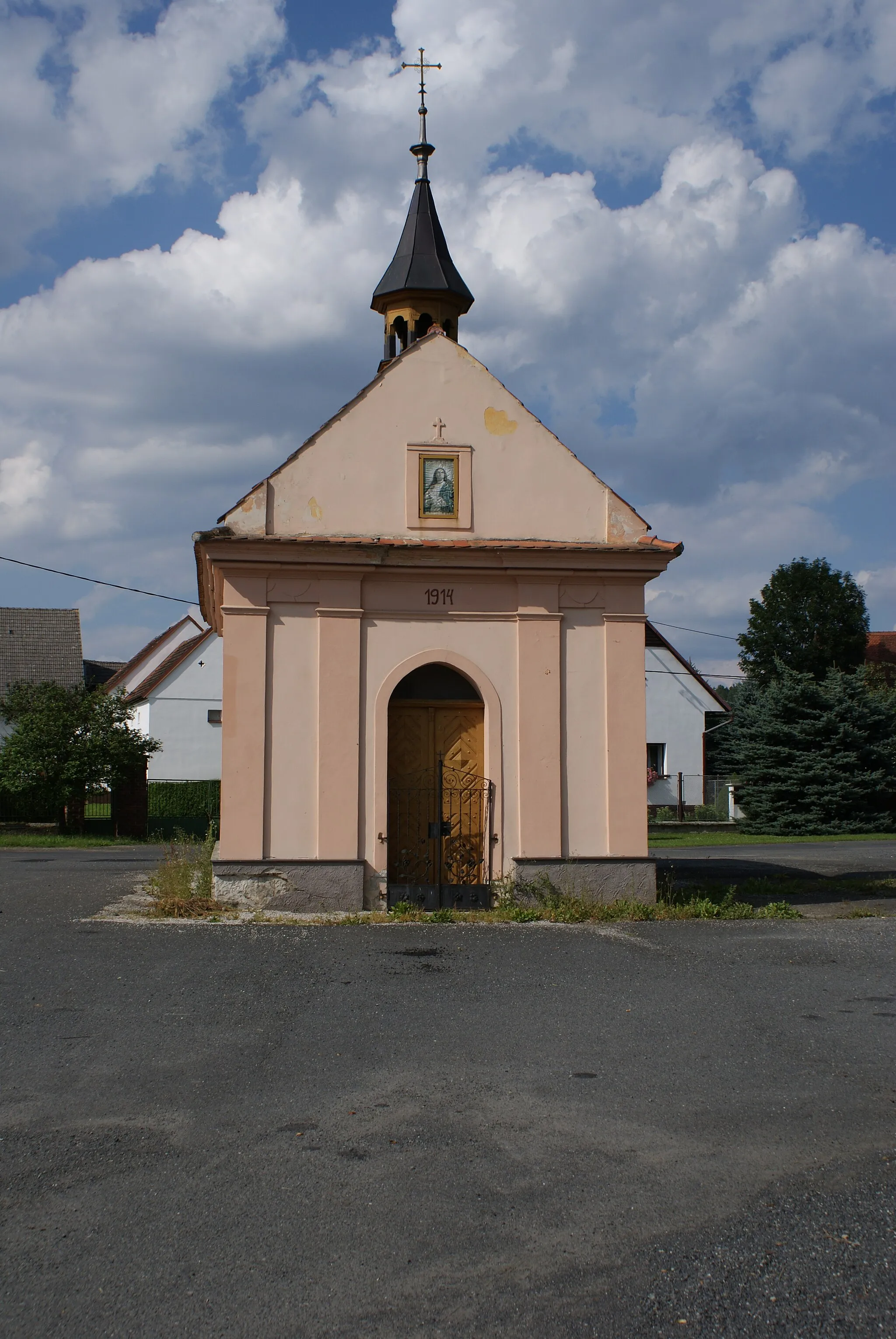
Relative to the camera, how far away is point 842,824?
110ft

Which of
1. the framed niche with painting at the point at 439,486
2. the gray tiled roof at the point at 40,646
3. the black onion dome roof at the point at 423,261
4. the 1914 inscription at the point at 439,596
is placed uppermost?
the black onion dome roof at the point at 423,261

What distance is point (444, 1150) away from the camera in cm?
487

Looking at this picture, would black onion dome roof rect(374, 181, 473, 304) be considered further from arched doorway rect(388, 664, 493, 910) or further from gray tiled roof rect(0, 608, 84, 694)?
gray tiled roof rect(0, 608, 84, 694)

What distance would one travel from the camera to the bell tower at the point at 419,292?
631 inches

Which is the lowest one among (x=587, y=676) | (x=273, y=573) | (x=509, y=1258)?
(x=509, y=1258)

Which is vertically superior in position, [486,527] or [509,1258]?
[486,527]

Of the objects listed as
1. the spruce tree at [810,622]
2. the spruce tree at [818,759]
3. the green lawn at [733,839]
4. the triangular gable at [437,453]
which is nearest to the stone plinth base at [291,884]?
the triangular gable at [437,453]

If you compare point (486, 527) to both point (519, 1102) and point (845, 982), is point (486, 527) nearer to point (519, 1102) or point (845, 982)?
point (845, 982)

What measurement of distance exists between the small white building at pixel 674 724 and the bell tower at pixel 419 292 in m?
26.3

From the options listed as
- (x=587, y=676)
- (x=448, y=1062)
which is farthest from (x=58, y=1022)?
(x=587, y=676)

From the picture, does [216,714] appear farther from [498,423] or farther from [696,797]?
[498,423]

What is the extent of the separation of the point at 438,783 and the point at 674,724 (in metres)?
29.7

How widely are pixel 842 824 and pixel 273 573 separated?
25.6 metres

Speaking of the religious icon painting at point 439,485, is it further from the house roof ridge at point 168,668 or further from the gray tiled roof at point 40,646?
the gray tiled roof at point 40,646
